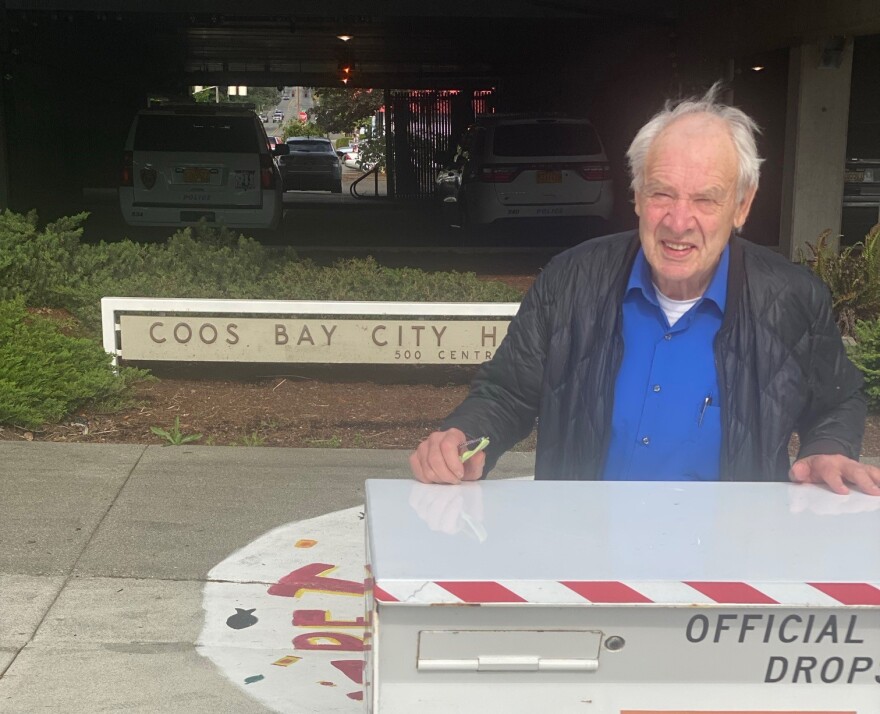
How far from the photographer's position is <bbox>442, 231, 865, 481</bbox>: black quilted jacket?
2602 millimetres

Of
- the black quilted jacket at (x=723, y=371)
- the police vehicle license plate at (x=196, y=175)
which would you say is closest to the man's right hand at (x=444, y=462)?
the black quilted jacket at (x=723, y=371)

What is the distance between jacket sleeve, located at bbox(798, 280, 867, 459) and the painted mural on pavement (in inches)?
63.5

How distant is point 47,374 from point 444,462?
4.71m

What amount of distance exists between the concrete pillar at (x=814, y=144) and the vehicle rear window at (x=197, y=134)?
6.63m

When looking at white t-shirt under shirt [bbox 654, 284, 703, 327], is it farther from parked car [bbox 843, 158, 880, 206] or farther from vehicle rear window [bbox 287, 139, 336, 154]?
vehicle rear window [bbox 287, 139, 336, 154]

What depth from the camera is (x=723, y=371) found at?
2.59 meters

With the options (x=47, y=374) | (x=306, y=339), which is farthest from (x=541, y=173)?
(x=47, y=374)

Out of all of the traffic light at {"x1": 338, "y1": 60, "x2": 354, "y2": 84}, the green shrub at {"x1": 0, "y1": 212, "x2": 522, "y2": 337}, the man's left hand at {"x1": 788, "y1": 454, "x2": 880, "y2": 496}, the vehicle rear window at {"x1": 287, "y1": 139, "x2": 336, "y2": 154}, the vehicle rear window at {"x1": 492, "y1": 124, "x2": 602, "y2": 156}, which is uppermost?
the traffic light at {"x1": 338, "y1": 60, "x2": 354, "y2": 84}

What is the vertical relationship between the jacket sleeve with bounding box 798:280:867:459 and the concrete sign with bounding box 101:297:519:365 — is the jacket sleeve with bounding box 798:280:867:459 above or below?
above

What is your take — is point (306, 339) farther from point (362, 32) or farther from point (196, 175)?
point (362, 32)

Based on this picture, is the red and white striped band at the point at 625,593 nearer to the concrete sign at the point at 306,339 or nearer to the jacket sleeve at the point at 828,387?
the jacket sleeve at the point at 828,387

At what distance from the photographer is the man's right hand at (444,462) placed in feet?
7.76

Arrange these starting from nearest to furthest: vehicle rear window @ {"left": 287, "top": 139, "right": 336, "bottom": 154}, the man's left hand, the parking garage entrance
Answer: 1. the man's left hand
2. the parking garage entrance
3. vehicle rear window @ {"left": 287, "top": 139, "right": 336, "bottom": 154}

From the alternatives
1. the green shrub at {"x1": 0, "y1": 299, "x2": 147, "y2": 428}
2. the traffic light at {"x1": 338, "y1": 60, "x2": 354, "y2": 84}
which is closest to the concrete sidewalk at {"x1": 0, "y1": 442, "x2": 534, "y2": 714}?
the green shrub at {"x1": 0, "y1": 299, "x2": 147, "y2": 428}
